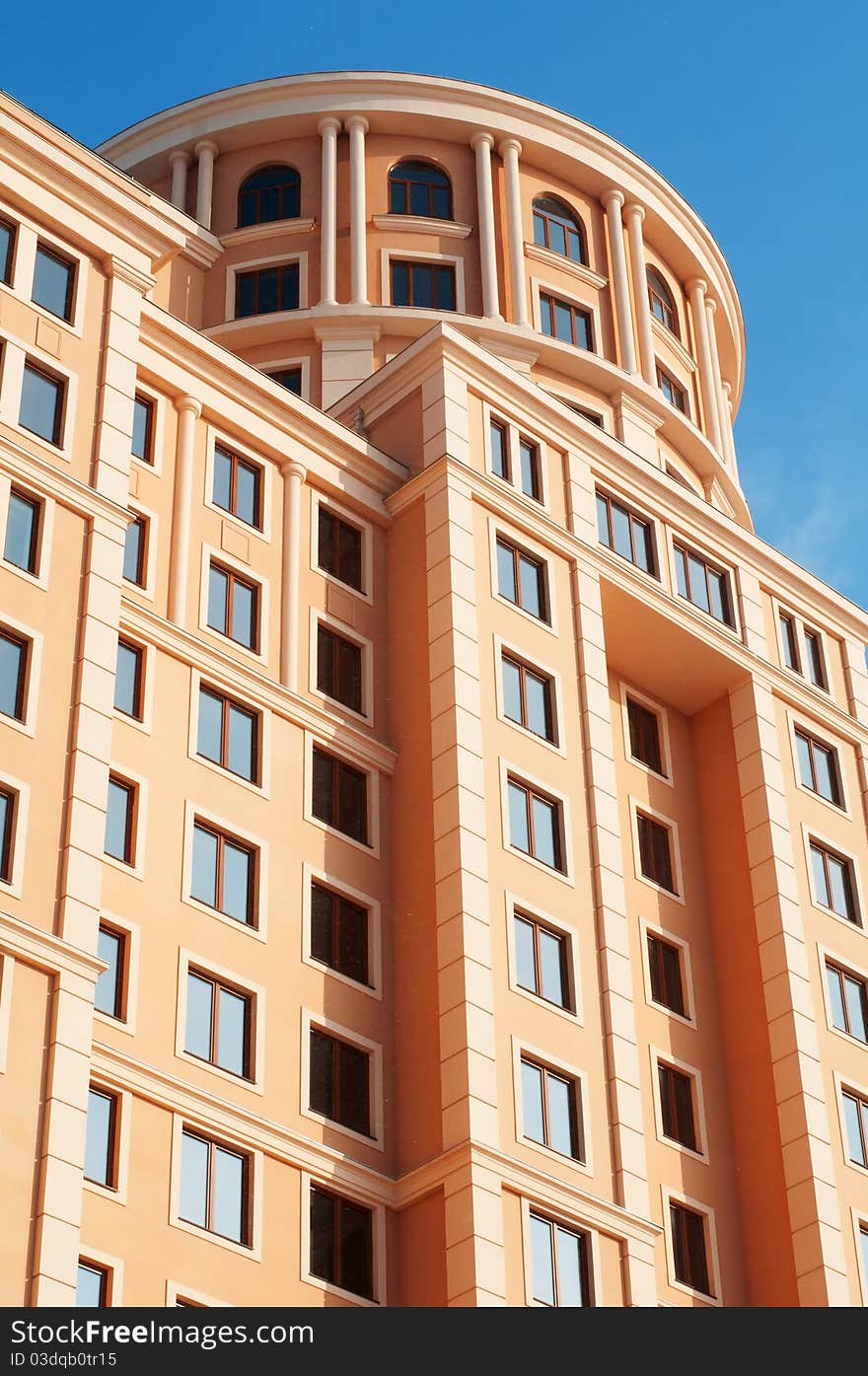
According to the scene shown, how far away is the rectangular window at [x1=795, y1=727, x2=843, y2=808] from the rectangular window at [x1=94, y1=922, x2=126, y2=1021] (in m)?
19.5

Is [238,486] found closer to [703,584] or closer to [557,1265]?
[703,584]

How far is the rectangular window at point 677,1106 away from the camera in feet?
133

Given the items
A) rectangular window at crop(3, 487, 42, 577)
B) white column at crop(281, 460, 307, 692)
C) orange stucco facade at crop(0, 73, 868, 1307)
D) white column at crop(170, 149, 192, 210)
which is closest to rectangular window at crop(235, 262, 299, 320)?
white column at crop(170, 149, 192, 210)

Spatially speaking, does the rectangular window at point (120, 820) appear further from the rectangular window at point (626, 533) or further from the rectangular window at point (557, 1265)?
the rectangular window at point (626, 533)

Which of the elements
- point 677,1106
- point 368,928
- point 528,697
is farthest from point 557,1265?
point 528,697

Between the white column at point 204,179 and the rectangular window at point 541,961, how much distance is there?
28.6 metres

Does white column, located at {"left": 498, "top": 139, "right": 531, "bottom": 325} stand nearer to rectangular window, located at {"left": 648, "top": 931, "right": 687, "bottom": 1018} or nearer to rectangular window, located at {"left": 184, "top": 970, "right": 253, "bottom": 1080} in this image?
rectangular window, located at {"left": 648, "top": 931, "right": 687, "bottom": 1018}

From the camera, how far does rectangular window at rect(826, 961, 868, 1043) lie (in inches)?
1729

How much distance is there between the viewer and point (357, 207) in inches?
2323

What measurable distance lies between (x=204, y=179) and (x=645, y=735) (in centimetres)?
2368

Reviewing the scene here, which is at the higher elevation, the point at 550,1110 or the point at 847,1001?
the point at 847,1001

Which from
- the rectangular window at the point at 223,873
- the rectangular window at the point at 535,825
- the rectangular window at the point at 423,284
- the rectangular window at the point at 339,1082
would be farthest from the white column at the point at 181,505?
the rectangular window at the point at 423,284

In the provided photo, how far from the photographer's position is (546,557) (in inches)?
A: 1751

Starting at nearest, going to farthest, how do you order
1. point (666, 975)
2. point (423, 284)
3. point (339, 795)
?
point (339, 795) → point (666, 975) → point (423, 284)
